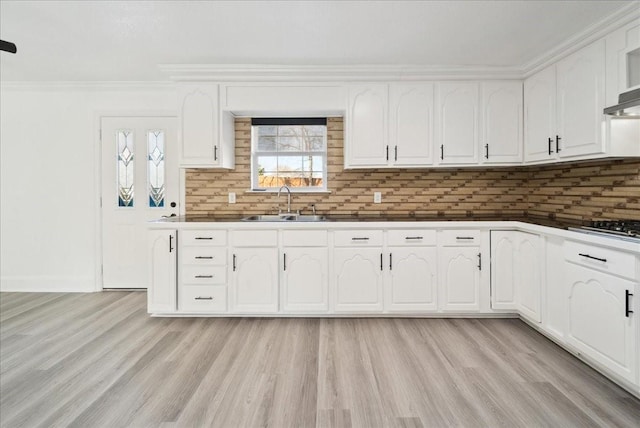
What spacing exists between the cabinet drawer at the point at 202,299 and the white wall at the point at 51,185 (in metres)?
1.68

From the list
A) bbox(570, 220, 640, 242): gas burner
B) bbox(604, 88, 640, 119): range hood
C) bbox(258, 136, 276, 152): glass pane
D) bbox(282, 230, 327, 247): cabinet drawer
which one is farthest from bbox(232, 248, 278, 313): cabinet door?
bbox(604, 88, 640, 119): range hood

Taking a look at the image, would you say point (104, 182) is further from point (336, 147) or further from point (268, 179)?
point (336, 147)

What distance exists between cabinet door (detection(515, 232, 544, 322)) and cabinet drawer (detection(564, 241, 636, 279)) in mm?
401

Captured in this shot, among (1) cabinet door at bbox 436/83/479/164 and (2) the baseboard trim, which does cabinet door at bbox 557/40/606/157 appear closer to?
(1) cabinet door at bbox 436/83/479/164

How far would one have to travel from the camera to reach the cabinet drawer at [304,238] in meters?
3.32

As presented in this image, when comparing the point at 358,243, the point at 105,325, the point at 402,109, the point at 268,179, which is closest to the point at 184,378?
the point at 105,325

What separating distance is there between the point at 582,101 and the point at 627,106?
1.82 feet

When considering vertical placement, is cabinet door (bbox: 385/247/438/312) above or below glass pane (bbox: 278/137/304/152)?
below

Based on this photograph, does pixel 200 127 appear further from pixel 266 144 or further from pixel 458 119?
pixel 458 119

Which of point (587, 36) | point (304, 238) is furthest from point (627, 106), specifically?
point (304, 238)

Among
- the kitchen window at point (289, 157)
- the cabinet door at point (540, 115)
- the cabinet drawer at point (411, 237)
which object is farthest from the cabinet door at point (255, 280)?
the cabinet door at point (540, 115)

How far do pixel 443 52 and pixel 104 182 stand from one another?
4.03 meters

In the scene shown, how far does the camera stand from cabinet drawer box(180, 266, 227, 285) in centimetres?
335

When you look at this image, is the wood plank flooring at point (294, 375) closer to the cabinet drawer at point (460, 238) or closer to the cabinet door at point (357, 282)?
the cabinet door at point (357, 282)
